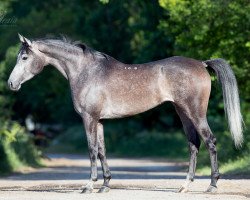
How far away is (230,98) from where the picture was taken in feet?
58.3

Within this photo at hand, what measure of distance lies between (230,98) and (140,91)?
1728 mm

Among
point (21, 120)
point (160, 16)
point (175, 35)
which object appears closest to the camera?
point (175, 35)

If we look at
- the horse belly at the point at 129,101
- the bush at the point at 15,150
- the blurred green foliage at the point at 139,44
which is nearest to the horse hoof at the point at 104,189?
the horse belly at the point at 129,101

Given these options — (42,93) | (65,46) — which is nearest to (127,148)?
(42,93)

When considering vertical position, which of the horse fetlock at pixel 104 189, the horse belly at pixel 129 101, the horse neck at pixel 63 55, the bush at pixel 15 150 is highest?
the horse neck at pixel 63 55

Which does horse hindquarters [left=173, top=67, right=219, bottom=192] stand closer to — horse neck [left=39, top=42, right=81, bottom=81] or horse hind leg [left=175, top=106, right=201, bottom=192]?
horse hind leg [left=175, top=106, right=201, bottom=192]

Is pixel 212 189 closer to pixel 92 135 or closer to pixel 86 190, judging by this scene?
pixel 86 190

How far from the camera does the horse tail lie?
17.5 m

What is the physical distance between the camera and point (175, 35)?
32.3 meters

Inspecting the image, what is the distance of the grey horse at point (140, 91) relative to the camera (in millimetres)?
17656

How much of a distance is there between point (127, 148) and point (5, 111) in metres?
10.8

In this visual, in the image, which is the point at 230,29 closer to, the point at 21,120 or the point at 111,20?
the point at 111,20

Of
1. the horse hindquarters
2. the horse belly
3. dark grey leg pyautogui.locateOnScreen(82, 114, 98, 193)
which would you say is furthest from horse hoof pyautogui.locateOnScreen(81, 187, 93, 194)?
the horse hindquarters

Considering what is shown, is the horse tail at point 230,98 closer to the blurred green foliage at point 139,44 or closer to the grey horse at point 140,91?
the grey horse at point 140,91
